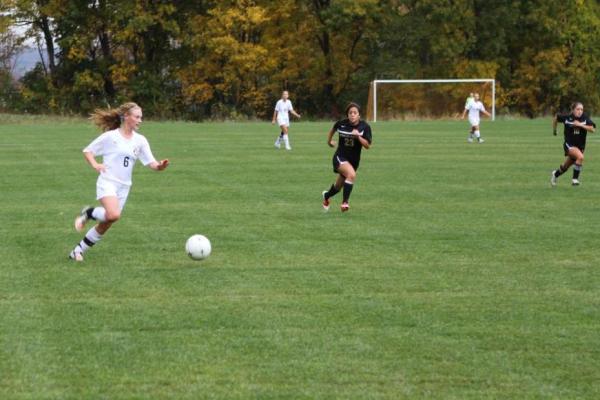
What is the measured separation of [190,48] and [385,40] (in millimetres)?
11861

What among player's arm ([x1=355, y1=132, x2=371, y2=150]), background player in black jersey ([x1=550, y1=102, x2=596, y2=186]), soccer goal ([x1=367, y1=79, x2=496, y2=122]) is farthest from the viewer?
soccer goal ([x1=367, y1=79, x2=496, y2=122])

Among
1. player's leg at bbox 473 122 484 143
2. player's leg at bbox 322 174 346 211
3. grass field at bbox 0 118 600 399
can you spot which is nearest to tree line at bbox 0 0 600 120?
player's leg at bbox 473 122 484 143

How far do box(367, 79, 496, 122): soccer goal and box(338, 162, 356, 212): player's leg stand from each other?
38471 millimetres

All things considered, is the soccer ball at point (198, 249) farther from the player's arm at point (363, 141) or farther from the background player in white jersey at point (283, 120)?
the background player in white jersey at point (283, 120)

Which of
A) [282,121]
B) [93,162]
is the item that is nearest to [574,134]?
[93,162]

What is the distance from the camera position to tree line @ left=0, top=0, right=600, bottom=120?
205 feet

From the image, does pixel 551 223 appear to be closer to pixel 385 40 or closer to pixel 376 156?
pixel 376 156

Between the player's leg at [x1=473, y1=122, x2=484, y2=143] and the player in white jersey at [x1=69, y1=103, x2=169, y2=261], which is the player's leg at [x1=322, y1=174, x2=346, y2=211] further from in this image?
the player's leg at [x1=473, y1=122, x2=484, y2=143]

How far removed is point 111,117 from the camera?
11.2m

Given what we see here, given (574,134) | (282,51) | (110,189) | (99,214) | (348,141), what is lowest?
(282,51)

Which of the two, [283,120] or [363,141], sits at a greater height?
[363,141]

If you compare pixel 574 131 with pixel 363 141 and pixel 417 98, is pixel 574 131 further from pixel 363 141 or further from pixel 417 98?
pixel 417 98

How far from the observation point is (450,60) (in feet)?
209

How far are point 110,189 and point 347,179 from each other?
18.3ft
